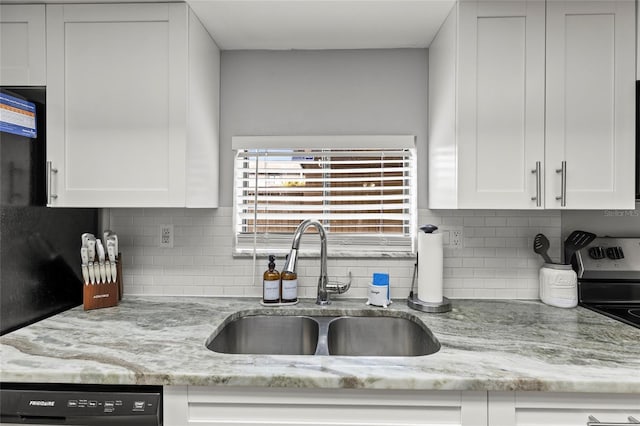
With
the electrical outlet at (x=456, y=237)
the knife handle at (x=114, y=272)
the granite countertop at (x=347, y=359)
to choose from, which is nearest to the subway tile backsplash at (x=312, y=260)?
the electrical outlet at (x=456, y=237)

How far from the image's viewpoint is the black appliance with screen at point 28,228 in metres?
1.41

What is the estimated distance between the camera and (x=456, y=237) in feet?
6.27

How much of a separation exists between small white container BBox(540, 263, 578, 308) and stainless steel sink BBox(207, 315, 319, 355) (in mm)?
1102

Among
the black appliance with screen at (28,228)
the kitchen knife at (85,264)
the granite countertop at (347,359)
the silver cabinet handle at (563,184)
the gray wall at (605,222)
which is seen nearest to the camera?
the granite countertop at (347,359)

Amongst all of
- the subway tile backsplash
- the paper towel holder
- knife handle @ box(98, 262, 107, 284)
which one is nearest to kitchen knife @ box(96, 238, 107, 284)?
knife handle @ box(98, 262, 107, 284)

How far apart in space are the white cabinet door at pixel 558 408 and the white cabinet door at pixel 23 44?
206cm

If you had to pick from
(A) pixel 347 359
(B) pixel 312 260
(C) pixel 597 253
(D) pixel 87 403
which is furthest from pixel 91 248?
(C) pixel 597 253

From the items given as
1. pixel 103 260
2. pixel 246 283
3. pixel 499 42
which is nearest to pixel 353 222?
pixel 246 283

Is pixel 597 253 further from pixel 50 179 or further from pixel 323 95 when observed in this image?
pixel 50 179

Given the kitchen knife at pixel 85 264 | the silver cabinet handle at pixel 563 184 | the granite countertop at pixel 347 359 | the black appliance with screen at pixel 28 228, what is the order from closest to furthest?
the granite countertop at pixel 347 359, the black appliance with screen at pixel 28 228, the silver cabinet handle at pixel 563 184, the kitchen knife at pixel 85 264

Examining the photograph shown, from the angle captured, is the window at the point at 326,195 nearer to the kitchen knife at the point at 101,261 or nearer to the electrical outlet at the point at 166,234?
the electrical outlet at the point at 166,234

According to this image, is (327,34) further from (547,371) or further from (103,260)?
(547,371)

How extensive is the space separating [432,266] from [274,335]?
789 millimetres

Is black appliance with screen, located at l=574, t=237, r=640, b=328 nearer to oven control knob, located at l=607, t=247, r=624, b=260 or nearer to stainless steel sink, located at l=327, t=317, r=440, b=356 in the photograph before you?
oven control knob, located at l=607, t=247, r=624, b=260
